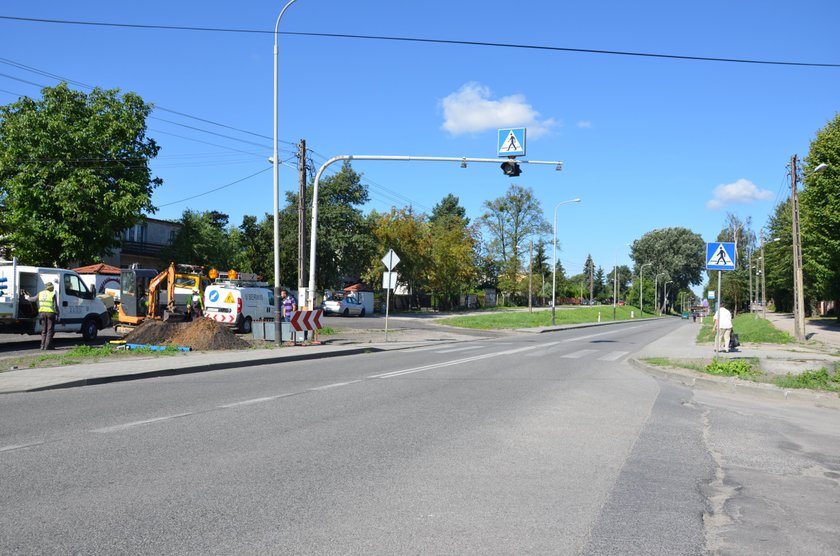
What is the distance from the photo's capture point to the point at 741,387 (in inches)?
495

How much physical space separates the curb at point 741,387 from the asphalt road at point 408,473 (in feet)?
2.09

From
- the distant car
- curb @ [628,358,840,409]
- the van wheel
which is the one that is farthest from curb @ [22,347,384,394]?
the distant car

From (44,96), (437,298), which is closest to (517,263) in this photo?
(437,298)

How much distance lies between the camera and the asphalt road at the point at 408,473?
4363 mm

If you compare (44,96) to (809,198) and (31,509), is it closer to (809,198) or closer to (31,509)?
(31,509)

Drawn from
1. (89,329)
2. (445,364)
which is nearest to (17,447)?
(445,364)

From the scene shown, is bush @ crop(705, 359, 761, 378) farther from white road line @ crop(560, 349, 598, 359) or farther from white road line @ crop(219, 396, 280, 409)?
white road line @ crop(219, 396, 280, 409)

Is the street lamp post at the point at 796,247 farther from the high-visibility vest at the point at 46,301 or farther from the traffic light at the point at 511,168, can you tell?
the high-visibility vest at the point at 46,301

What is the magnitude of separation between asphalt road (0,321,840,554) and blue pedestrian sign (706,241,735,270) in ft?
18.9

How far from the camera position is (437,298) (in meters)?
80.6

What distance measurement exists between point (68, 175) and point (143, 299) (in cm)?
1478

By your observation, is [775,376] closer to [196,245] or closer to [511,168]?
[511,168]

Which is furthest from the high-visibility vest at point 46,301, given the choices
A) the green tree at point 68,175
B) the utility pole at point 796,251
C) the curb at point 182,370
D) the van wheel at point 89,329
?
the utility pole at point 796,251

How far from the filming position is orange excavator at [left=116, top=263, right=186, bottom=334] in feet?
79.2
